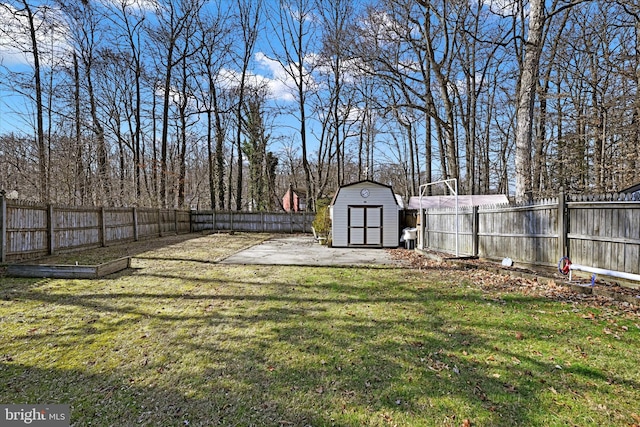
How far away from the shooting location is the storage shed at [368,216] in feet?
45.6

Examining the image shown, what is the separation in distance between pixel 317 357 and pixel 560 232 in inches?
237

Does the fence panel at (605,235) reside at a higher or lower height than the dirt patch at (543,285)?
higher

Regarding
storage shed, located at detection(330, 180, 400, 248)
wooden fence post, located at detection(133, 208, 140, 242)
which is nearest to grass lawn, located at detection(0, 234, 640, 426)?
storage shed, located at detection(330, 180, 400, 248)

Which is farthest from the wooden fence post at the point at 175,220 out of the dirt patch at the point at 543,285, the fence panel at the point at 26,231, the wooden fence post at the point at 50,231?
the dirt patch at the point at 543,285

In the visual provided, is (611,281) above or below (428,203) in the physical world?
below

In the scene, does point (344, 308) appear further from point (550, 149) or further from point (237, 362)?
point (550, 149)

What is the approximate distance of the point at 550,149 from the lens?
18.4 m

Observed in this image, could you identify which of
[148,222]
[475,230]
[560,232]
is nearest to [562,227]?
[560,232]

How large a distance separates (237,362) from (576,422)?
2.86m

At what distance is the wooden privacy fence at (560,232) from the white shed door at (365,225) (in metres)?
4.19

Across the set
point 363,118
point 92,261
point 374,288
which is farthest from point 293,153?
point 374,288

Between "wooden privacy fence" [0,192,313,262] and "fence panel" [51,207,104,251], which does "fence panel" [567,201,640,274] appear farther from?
"fence panel" [51,207,104,251]

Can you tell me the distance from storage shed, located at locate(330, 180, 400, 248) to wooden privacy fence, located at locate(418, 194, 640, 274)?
13.0ft

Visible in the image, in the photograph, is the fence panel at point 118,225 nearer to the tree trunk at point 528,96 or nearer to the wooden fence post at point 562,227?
the tree trunk at point 528,96
